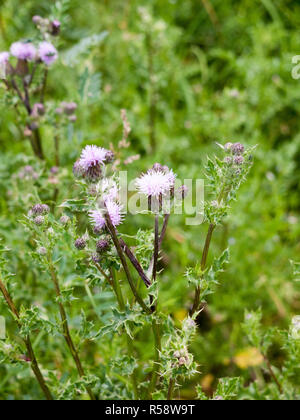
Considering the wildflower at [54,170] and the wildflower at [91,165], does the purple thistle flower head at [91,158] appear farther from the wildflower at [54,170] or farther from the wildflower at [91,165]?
the wildflower at [54,170]

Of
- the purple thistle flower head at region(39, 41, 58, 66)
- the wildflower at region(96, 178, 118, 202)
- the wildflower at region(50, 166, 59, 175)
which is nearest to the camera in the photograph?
the wildflower at region(96, 178, 118, 202)

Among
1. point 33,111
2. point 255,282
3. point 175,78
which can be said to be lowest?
point 255,282

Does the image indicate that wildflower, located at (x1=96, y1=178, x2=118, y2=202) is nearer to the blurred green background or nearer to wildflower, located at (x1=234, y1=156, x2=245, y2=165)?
wildflower, located at (x1=234, y1=156, x2=245, y2=165)

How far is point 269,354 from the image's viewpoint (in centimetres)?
257

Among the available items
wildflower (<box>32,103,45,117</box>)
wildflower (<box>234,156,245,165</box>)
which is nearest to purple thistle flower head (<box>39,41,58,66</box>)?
wildflower (<box>32,103,45,117</box>)

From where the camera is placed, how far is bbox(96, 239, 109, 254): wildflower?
141cm

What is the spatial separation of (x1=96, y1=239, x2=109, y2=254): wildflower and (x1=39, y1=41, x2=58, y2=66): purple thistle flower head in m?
1.14

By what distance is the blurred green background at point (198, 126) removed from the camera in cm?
255

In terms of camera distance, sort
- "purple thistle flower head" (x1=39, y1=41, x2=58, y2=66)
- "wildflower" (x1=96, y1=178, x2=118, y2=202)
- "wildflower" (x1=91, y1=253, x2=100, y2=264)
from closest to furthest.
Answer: "wildflower" (x1=96, y1=178, x2=118, y2=202), "wildflower" (x1=91, y1=253, x2=100, y2=264), "purple thistle flower head" (x1=39, y1=41, x2=58, y2=66)

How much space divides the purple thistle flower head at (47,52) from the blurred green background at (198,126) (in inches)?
9.5

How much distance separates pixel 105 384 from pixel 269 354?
1182mm

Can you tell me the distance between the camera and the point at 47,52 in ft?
7.05

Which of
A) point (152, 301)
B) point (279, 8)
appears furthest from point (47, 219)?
point (279, 8)
